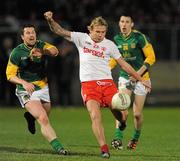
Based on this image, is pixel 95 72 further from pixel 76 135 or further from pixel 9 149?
pixel 76 135

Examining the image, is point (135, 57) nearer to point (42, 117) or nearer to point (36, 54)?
point (36, 54)

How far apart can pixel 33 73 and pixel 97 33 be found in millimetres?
1420

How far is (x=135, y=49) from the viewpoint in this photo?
50.5 ft

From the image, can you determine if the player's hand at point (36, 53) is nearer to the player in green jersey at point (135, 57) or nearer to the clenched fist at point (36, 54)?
the clenched fist at point (36, 54)

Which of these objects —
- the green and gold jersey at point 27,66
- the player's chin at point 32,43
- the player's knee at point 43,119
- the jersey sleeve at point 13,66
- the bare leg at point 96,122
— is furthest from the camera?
the player's chin at point 32,43

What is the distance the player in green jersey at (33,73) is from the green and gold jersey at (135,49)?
2.27 m

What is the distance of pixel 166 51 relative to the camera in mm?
31766

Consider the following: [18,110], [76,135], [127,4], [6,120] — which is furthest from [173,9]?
[76,135]

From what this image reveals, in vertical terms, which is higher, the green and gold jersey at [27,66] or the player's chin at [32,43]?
the player's chin at [32,43]

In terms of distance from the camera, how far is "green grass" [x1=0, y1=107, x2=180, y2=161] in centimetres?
1289

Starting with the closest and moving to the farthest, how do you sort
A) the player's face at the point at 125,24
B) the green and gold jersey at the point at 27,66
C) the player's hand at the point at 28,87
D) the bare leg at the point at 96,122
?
the bare leg at the point at 96,122
the player's hand at the point at 28,87
the green and gold jersey at the point at 27,66
the player's face at the point at 125,24

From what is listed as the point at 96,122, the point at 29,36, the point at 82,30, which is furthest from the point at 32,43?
the point at 82,30

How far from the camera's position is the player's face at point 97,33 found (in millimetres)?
13023

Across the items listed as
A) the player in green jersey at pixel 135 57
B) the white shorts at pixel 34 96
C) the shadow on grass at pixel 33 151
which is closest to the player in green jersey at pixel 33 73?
the white shorts at pixel 34 96
